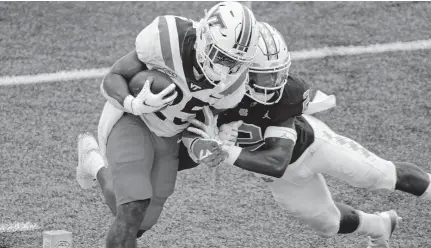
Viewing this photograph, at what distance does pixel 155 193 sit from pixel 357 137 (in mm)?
1836

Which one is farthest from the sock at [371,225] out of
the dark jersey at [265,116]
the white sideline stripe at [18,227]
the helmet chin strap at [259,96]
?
the white sideline stripe at [18,227]

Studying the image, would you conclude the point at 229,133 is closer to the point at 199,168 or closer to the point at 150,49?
the point at 150,49

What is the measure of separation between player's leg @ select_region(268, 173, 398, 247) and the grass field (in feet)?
0.68

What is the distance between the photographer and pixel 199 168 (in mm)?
5895

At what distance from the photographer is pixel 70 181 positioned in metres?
5.68

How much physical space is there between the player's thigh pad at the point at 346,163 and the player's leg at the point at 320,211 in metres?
0.09

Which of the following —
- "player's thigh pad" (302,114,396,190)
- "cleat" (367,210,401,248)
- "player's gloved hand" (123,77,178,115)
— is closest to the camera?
"player's gloved hand" (123,77,178,115)

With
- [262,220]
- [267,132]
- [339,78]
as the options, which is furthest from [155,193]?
[339,78]

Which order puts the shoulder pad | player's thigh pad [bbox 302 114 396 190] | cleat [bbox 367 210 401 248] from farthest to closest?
Answer: cleat [bbox 367 210 401 248], player's thigh pad [bbox 302 114 396 190], the shoulder pad

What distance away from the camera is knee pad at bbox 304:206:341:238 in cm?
494

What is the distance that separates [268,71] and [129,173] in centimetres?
71

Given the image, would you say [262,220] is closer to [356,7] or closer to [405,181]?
[405,181]

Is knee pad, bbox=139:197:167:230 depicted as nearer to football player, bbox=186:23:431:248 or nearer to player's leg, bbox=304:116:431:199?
football player, bbox=186:23:431:248

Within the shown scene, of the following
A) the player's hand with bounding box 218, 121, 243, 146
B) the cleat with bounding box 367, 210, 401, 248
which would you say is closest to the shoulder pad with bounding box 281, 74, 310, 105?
the player's hand with bounding box 218, 121, 243, 146
